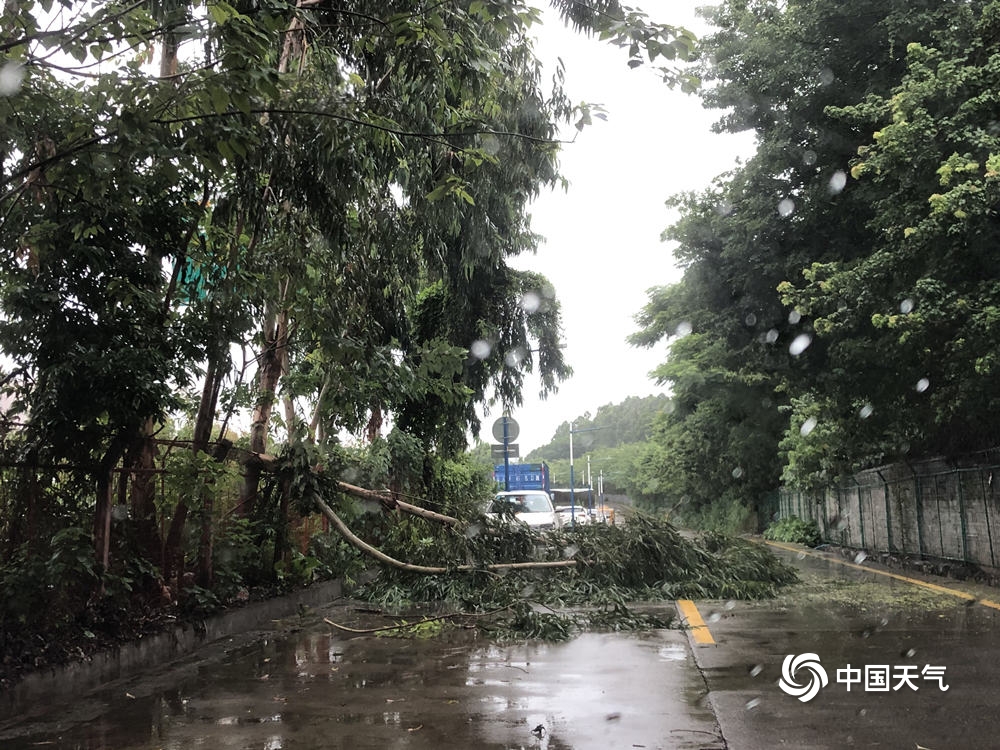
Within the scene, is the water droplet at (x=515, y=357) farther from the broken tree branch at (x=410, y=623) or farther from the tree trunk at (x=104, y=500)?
the tree trunk at (x=104, y=500)

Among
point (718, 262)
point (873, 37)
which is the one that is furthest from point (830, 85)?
point (718, 262)

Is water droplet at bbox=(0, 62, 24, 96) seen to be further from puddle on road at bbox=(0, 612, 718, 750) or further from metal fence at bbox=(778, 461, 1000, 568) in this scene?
metal fence at bbox=(778, 461, 1000, 568)

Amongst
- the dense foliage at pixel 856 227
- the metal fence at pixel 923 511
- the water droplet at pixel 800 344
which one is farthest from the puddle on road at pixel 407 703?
the water droplet at pixel 800 344

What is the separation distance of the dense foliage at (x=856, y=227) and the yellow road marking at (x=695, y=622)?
455 cm

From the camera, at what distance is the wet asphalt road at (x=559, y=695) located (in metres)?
4.89

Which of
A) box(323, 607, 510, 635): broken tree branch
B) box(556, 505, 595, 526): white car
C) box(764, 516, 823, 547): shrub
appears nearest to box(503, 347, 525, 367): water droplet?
box(556, 505, 595, 526): white car

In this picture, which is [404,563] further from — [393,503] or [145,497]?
[145,497]

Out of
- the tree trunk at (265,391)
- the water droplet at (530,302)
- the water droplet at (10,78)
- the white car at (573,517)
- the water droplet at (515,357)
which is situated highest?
the water droplet at (530,302)

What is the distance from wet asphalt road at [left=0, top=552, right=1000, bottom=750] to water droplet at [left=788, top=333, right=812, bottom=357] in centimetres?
826

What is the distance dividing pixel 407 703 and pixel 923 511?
12312 mm

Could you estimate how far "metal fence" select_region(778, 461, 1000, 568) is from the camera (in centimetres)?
1227

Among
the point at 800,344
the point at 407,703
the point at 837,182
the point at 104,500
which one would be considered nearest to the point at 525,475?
the point at 800,344

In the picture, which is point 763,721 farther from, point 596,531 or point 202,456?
point 596,531

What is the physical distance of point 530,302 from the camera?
18172mm
